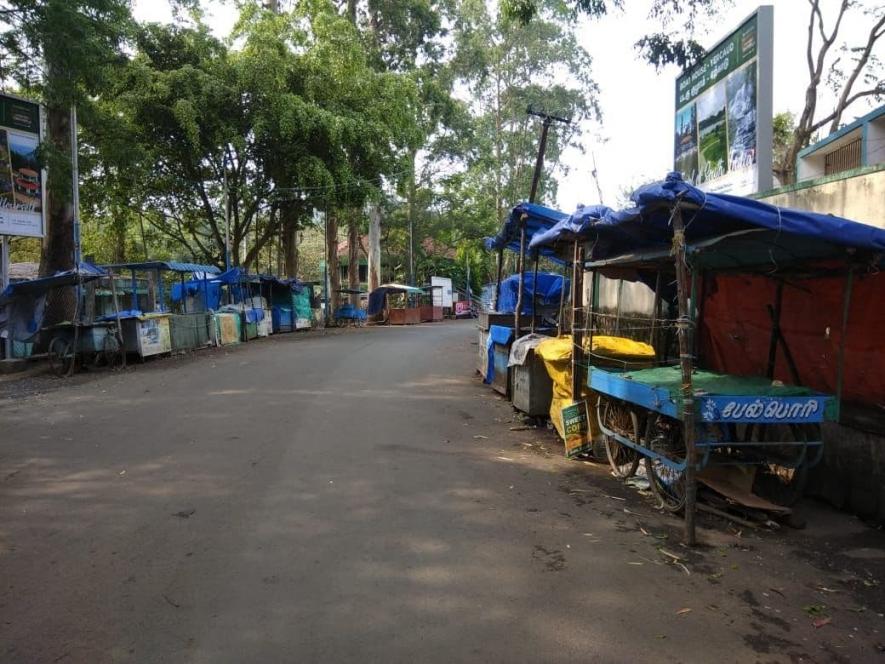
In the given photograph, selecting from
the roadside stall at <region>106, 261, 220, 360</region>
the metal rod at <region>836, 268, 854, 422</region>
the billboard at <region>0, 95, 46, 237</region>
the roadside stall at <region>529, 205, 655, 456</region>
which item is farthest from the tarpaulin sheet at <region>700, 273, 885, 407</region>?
the billboard at <region>0, 95, 46, 237</region>

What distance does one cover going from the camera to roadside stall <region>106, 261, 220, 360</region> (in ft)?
50.0

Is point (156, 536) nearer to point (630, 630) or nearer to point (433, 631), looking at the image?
point (433, 631)

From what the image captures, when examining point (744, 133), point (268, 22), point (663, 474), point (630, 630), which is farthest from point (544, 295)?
point (268, 22)

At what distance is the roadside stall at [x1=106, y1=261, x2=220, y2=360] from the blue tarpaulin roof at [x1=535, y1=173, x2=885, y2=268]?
39.6 feet

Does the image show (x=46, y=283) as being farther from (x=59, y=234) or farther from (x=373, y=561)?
(x=373, y=561)

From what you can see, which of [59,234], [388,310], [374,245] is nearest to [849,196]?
[59,234]

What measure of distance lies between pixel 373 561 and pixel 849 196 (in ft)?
18.4

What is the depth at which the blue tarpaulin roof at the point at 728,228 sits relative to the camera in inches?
181

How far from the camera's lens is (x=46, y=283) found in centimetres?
1360

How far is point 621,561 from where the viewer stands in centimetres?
432

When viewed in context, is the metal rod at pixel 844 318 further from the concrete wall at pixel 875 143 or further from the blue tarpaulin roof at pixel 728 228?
the concrete wall at pixel 875 143

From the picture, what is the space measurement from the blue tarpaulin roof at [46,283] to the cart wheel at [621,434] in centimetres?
1167

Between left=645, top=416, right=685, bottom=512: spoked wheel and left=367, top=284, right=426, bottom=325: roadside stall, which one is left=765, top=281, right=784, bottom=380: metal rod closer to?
left=645, top=416, right=685, bottom=512: spoked wheel

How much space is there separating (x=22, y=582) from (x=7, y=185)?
45.5ft
